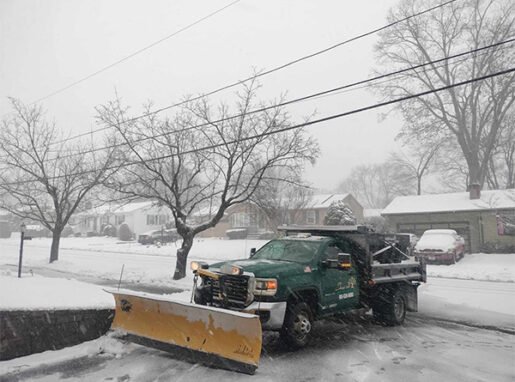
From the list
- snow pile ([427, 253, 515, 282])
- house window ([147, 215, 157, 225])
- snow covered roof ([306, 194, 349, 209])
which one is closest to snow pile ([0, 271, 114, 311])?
snow pile ([427, 253, 515, 282])

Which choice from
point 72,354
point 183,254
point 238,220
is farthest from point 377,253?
point 238,220

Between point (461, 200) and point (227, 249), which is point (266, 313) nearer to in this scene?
point (227, 249)

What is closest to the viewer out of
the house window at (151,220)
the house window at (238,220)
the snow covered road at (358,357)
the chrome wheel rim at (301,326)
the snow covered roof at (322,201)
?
the snow covered road at (358,357)

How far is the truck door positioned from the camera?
761 cm

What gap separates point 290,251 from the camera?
8.23 metres

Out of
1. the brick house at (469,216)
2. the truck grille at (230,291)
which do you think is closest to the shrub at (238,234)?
the brick house at (469,216)

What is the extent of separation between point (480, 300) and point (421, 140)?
30.0 meters

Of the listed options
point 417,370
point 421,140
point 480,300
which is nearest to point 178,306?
point 417,370

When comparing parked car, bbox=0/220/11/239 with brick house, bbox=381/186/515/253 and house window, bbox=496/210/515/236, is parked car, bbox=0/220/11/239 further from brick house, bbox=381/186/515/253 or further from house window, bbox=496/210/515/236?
house window, bbox=496/210/515/236

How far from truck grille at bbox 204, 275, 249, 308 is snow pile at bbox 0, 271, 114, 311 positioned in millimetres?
1942

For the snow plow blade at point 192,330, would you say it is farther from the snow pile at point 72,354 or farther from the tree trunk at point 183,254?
the tree trunk at point 183,254

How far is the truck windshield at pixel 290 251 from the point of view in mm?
7898

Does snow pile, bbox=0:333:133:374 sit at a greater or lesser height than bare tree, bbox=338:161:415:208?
lesser

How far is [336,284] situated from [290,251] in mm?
1051
